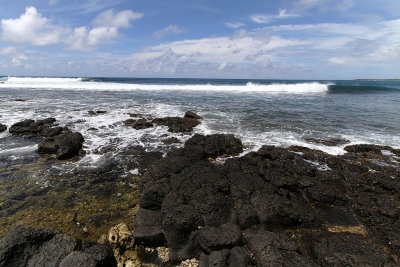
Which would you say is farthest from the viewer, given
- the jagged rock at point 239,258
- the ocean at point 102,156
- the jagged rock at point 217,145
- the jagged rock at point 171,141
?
the jagged rock at point 171,141

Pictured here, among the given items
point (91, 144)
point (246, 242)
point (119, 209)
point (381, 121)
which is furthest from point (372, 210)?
point (381, 121)

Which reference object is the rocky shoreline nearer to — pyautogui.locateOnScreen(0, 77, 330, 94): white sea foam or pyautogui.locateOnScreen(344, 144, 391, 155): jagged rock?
pyautogui.locateOnScreen(344, 144, 391, 155): jagged rock

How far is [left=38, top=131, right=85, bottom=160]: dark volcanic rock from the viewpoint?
8938 mm

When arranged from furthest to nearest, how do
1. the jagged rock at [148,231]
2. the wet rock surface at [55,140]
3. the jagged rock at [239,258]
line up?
the wet rock surface at [55,140], the jagged rock at [148,231], the jagged rock at [239,258]

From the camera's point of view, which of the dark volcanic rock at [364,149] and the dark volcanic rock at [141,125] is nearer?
the dark volcanic rock at [364,149]

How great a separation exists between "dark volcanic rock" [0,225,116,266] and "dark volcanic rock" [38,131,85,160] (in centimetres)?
541

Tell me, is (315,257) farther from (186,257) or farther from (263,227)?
(186,257)

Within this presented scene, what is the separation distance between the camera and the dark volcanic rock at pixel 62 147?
894 centimetres

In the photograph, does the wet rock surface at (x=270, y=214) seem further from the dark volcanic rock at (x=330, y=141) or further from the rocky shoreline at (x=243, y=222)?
the dark volcanic rock at (x=330, y=141)

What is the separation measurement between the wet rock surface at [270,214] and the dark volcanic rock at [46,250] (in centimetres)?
99

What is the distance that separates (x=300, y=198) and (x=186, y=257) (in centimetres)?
373

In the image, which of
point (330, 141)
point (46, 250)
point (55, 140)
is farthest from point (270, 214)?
point (55, 140)

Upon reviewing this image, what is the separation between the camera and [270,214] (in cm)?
495

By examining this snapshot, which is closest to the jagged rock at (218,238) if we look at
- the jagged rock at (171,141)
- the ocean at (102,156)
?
the ocean at (102,156)
